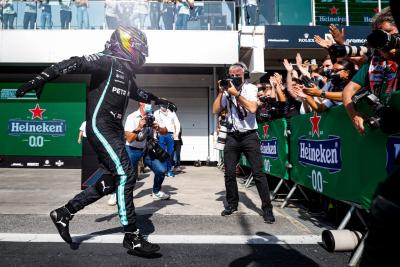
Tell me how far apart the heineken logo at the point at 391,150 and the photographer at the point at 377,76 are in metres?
0.26

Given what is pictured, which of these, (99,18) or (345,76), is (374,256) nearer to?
(345,76)

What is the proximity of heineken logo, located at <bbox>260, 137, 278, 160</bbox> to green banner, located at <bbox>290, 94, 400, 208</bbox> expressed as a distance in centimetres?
87

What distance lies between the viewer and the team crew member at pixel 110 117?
283cm

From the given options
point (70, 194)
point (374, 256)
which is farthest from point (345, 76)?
point (70, 194)

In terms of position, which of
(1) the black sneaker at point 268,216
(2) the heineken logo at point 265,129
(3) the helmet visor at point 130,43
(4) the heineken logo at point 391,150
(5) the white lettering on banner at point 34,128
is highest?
(3) the helmet visor at point 130,43

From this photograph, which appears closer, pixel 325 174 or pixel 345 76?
pixel 325 174

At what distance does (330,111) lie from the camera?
11.5 ft

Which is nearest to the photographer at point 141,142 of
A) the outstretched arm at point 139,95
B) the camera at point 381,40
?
the outstretched arm at point 139,95

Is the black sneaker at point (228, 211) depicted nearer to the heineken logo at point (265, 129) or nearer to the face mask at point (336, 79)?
the face mask at point (336, 79)

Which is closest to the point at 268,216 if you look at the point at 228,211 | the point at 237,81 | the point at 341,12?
the point at 228,211

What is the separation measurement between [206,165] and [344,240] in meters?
11.8

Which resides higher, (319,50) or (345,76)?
(319,50)

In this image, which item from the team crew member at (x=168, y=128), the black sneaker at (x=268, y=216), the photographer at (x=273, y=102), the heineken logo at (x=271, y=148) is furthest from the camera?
the team crew member at (x=168, y=128)

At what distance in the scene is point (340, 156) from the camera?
322 centimetres
